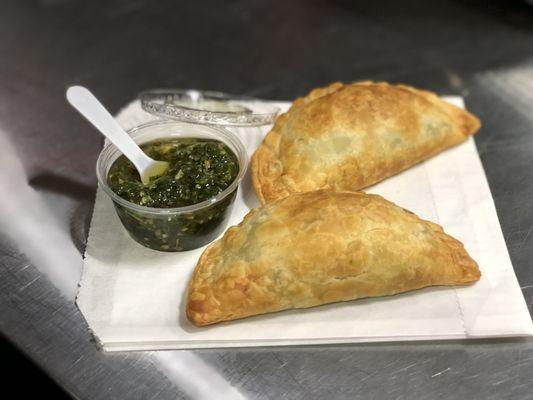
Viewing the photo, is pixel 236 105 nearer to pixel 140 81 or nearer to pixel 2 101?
pixel 140 81

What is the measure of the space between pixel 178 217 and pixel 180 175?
0.40 ft

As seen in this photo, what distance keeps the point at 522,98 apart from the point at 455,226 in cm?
95

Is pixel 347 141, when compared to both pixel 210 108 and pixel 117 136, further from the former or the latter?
pixel 117 136

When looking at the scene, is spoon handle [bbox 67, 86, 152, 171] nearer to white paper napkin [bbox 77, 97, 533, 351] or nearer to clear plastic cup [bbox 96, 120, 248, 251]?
clear plastic cup [bbox 96, 120, 248, 251]

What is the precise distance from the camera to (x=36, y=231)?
6.20ft

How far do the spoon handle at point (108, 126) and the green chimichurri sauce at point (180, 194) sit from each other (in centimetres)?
4

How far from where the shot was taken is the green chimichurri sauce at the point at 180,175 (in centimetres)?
164

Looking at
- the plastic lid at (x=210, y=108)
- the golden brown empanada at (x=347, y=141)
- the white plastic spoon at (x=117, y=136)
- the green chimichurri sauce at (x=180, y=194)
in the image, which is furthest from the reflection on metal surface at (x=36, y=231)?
the golden brown empanada at (x=347, y=141)

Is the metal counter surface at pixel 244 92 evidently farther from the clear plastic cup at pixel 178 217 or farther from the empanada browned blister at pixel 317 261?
the clear plastic cup at pixel 178 217

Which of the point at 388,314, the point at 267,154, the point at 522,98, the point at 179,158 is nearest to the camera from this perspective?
the point at 388,314

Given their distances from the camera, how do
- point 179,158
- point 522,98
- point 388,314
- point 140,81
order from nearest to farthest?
1. point 388,314
2. point 179,158
3. point 522,98
4. point 140,81

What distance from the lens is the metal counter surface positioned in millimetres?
1486

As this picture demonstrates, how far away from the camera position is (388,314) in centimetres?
158

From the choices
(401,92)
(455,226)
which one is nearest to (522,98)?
(401,92)
